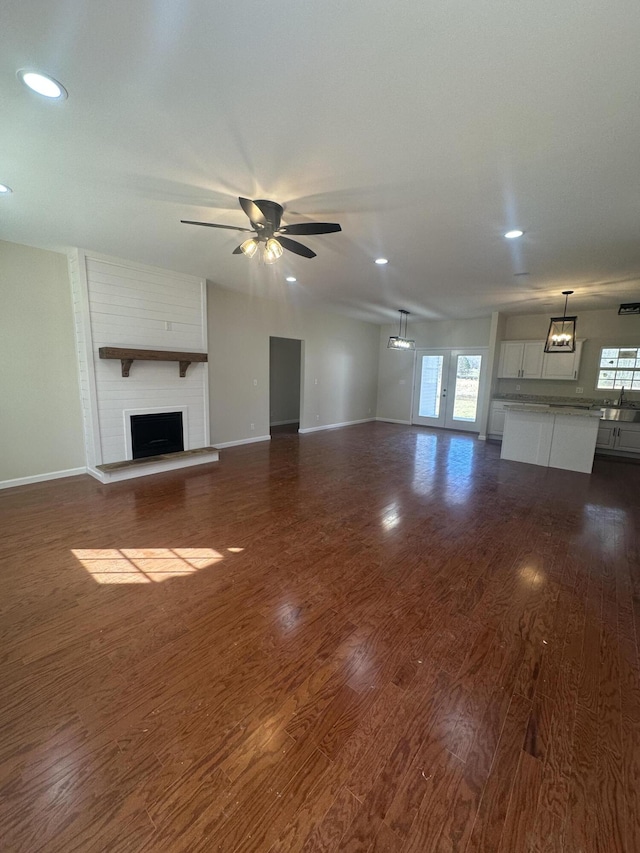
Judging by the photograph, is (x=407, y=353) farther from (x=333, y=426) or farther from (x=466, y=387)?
(x=333, y=426)

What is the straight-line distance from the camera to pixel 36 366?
4270 millimetres

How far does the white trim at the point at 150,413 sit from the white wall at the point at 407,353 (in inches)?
246

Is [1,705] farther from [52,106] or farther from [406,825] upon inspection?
[52,106]

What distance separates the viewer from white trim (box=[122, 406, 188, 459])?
4898 mm

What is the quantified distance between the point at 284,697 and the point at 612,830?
128 centimetres

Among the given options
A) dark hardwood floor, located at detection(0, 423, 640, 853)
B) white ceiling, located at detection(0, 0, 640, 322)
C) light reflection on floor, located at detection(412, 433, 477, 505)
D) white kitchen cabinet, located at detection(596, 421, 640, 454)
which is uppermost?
white ceiling, located at detection(0, 0, 640, 322)

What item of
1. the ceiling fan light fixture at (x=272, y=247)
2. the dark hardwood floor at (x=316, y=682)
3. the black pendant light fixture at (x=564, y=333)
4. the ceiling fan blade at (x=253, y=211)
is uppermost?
the ceiling fan blade at (x=253, y=211)

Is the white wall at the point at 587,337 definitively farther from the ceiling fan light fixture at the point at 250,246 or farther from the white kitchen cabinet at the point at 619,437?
the ceiling fan light fixture at the point at 250,246

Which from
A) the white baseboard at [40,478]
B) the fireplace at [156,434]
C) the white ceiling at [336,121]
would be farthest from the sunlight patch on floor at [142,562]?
the white ceiling at [336,121]

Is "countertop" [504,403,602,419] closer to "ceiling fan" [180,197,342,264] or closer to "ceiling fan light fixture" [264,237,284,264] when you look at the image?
"ceiling fan" [180,197,342,264]

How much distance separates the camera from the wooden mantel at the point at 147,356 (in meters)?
4.44

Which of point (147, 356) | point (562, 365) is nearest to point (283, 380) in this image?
point (147, 356)

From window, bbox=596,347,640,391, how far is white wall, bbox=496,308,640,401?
0.10m

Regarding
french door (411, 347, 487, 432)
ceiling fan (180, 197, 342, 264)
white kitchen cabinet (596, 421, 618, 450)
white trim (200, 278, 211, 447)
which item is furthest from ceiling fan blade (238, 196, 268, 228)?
white kitchen cabinet (596, 421, 618, 450)
